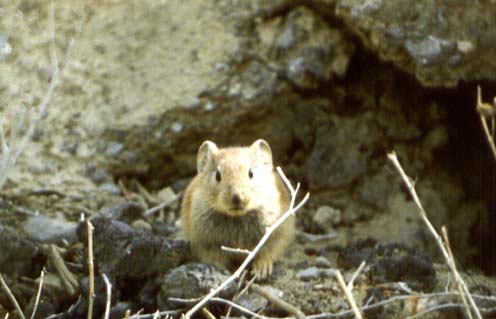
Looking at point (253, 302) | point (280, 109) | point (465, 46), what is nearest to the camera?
point (253, 302)

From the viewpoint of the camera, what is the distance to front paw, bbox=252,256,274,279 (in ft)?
22.3

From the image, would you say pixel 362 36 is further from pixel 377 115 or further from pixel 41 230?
pixel 41 230

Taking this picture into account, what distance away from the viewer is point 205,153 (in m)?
7.23

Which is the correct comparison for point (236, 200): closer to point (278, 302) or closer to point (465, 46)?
point (278, 302)

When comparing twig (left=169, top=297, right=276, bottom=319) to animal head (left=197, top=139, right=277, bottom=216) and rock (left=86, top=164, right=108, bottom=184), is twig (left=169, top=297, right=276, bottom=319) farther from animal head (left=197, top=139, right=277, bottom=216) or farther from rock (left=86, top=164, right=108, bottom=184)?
rock (left=86, top=164, right=108, bottom=184)

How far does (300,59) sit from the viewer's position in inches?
311

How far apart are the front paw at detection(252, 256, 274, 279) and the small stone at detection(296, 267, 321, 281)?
201 millimetres

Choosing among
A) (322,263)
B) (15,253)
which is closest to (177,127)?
(322,263)

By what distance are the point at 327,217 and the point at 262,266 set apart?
1.37m

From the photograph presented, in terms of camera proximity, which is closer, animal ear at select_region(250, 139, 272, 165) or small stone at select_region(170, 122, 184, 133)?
animal ear at select_region(250, 139, 272, 165)

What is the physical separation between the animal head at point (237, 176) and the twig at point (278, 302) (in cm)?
57

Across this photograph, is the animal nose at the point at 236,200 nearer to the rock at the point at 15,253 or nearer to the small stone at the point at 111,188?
the rock at the point at 15,253

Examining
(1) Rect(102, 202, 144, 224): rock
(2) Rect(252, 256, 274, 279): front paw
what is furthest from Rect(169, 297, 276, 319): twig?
(1) Rect(102, 202, 144, 224): rock

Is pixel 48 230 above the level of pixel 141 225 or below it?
above
